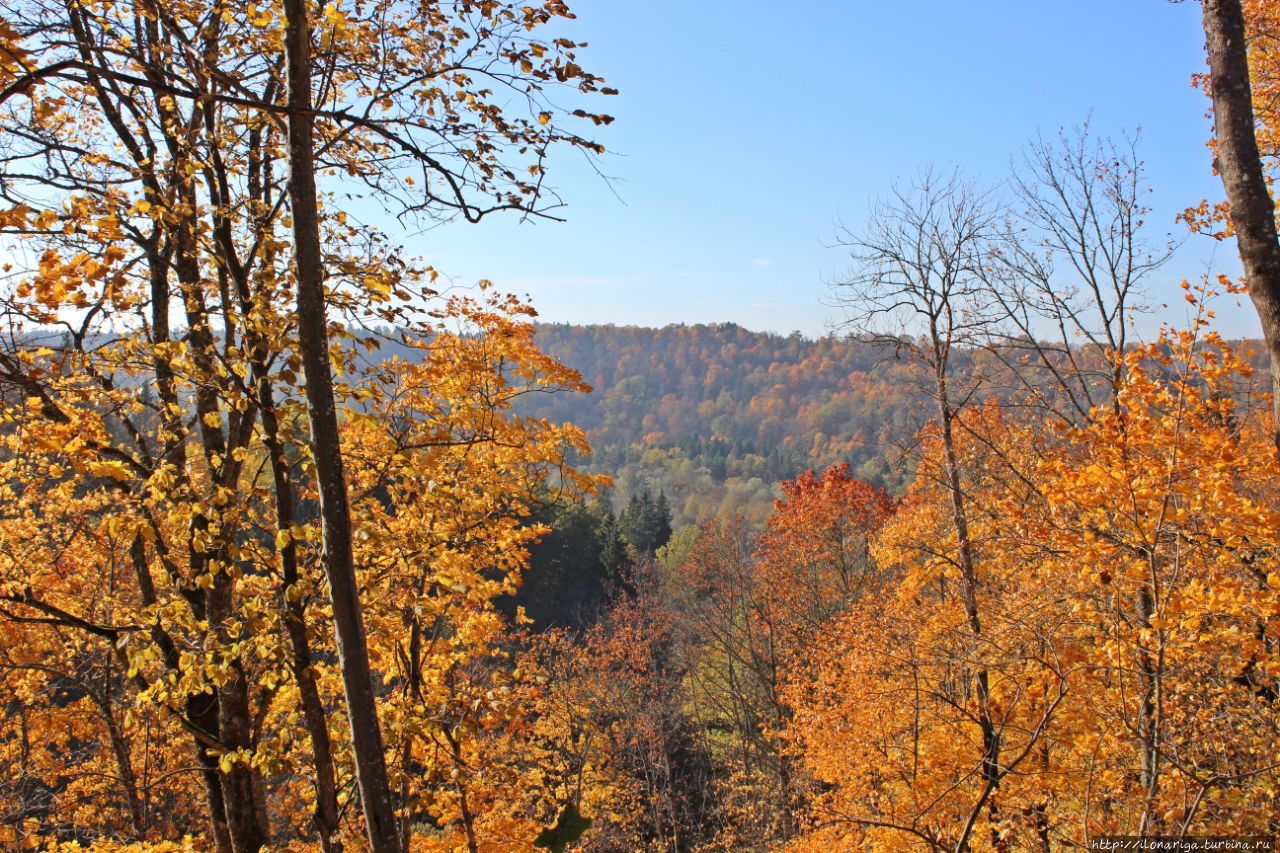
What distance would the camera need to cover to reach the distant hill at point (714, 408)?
84.0 meters

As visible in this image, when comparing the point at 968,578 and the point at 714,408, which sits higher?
Result: the point at 714,408

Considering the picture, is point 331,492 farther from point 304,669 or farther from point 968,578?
point 968,578

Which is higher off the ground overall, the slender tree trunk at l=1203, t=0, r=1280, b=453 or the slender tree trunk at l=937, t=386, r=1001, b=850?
the slender tree trunk at l=1203, t=0, r=1280, b=453

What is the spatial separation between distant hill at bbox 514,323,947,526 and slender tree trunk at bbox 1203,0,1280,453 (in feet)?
195

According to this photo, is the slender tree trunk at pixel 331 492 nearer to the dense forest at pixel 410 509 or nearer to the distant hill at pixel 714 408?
the dense forest at pixel 410 509

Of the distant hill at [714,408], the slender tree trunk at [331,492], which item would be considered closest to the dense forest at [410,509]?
the slender tree trunk at [331,492]

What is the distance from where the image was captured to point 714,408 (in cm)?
12019

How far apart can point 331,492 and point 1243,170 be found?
15.2 ft

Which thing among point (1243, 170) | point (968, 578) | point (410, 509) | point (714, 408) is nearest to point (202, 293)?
point (410, 509)

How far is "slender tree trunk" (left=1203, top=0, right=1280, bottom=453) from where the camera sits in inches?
149

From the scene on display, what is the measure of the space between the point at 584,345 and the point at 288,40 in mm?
131485

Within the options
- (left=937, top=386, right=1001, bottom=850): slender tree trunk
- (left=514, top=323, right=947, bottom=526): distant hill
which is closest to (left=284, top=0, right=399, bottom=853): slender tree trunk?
(left=937, top=386, right=1001, bottom=850): slender tree trunk

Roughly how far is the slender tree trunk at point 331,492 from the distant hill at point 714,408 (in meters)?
60.5

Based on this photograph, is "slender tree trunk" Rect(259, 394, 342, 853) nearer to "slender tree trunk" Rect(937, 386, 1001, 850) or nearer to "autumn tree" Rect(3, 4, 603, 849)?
"autumn tree" Rect(3, 4, 603, 849)
